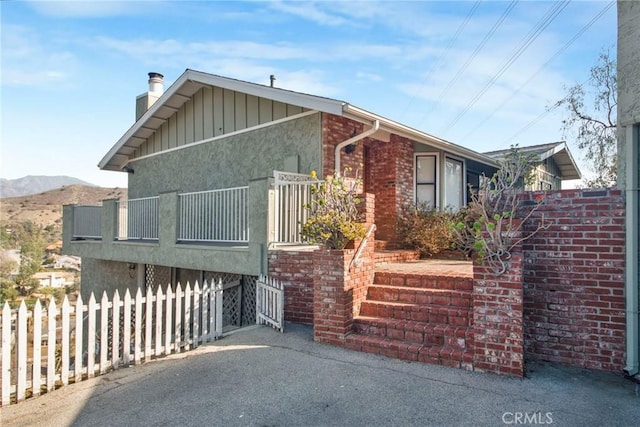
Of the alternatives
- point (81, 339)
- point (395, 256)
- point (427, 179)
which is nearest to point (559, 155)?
point (427, 179)

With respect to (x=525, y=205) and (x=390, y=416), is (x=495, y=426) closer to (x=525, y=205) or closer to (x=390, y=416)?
(x=390, y=416)

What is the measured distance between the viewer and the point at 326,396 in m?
3.74

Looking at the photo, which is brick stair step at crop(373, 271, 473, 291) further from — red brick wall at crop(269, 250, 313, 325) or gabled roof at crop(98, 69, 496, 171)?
gabled roof at crop(98, 69, 496, 171)

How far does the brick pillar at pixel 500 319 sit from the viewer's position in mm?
4145

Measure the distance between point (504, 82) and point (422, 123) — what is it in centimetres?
843

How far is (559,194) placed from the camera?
185 inches

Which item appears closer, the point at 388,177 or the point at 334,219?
the point at 334,219

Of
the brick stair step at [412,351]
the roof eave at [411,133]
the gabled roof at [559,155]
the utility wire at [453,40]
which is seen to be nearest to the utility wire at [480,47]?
the utility wire at [453,40]

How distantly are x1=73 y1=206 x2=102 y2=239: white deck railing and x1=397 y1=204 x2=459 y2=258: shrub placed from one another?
9685mm

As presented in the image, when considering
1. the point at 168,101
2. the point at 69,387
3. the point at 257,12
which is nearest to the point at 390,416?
the point at 69,387

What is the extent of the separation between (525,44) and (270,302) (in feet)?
52.9

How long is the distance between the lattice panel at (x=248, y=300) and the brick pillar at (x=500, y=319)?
Answer: 16.0 ft

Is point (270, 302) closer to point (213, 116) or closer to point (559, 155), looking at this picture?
point (213, 116)

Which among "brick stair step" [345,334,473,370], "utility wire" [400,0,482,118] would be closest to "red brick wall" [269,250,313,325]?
"brick stair step" [345,334,473,370]
